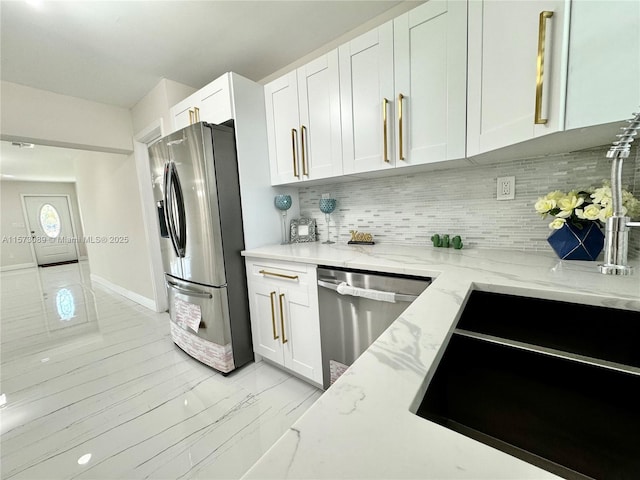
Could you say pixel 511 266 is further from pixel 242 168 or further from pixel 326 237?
pixel 242 168

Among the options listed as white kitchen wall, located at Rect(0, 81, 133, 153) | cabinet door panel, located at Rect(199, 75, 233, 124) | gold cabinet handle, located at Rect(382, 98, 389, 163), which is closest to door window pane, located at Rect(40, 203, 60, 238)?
white kitchen wall, located at Rect(0, 81, 133, 153)

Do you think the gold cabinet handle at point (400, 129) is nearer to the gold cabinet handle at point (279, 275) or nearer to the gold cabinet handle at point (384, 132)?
the gold cabinet handle at point (384, 132)

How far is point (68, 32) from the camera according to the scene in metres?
1.77

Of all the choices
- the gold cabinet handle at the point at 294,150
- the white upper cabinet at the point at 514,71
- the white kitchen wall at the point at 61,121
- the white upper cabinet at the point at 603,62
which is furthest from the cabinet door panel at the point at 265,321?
the white kitchen wall at the point at 61,121

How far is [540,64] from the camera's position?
0.83 meters

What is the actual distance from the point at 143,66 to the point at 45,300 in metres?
3.99

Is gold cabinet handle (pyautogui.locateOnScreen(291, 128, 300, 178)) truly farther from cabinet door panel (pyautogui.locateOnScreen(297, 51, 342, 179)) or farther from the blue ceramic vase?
the blue ceramic vase

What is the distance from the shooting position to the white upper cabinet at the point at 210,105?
183 centimetres

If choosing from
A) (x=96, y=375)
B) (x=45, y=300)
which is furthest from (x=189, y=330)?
(x=45, y=300)

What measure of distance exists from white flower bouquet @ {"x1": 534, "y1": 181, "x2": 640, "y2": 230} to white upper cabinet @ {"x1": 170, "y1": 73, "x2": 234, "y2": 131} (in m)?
1.94

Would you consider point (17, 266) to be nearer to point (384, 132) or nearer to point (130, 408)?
point (130, 408)

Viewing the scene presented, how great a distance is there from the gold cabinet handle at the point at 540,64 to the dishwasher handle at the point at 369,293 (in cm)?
79

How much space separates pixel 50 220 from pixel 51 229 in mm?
264

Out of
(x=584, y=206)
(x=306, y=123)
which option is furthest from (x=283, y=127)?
(x=584, y=206)
